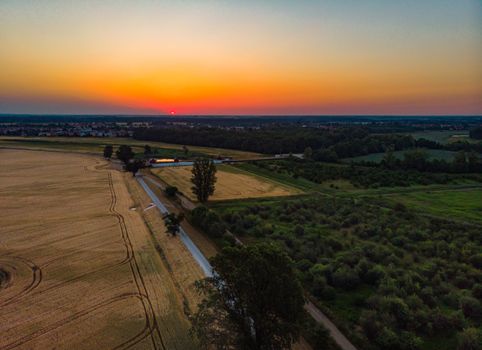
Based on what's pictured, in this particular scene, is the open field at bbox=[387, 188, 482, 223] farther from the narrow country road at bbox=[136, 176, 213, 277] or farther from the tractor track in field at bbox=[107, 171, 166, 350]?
the tractor track in field at bbox=[107, 171, 166, 350]

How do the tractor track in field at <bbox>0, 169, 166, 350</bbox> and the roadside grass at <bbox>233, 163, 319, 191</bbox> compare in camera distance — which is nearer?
the tractor track in field at <bbox>0, 169, 166, 350</bbox>

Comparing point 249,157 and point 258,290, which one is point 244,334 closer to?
point 258,290

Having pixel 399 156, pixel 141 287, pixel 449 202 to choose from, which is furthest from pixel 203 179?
pixel 399 156

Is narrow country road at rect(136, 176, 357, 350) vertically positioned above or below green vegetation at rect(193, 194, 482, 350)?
below

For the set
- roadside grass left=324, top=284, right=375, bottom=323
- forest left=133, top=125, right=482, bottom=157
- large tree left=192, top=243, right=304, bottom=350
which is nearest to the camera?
large tree left=192, top=243, right=304, bottom=350

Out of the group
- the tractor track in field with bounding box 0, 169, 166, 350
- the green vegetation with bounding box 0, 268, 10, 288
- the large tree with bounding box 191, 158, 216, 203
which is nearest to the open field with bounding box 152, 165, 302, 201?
the large tree with bounding box 191, 158, 216, 203

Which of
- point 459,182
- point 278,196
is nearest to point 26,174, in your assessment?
point 278,196

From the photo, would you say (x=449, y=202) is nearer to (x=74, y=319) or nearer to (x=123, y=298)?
(x=123, y=298)
